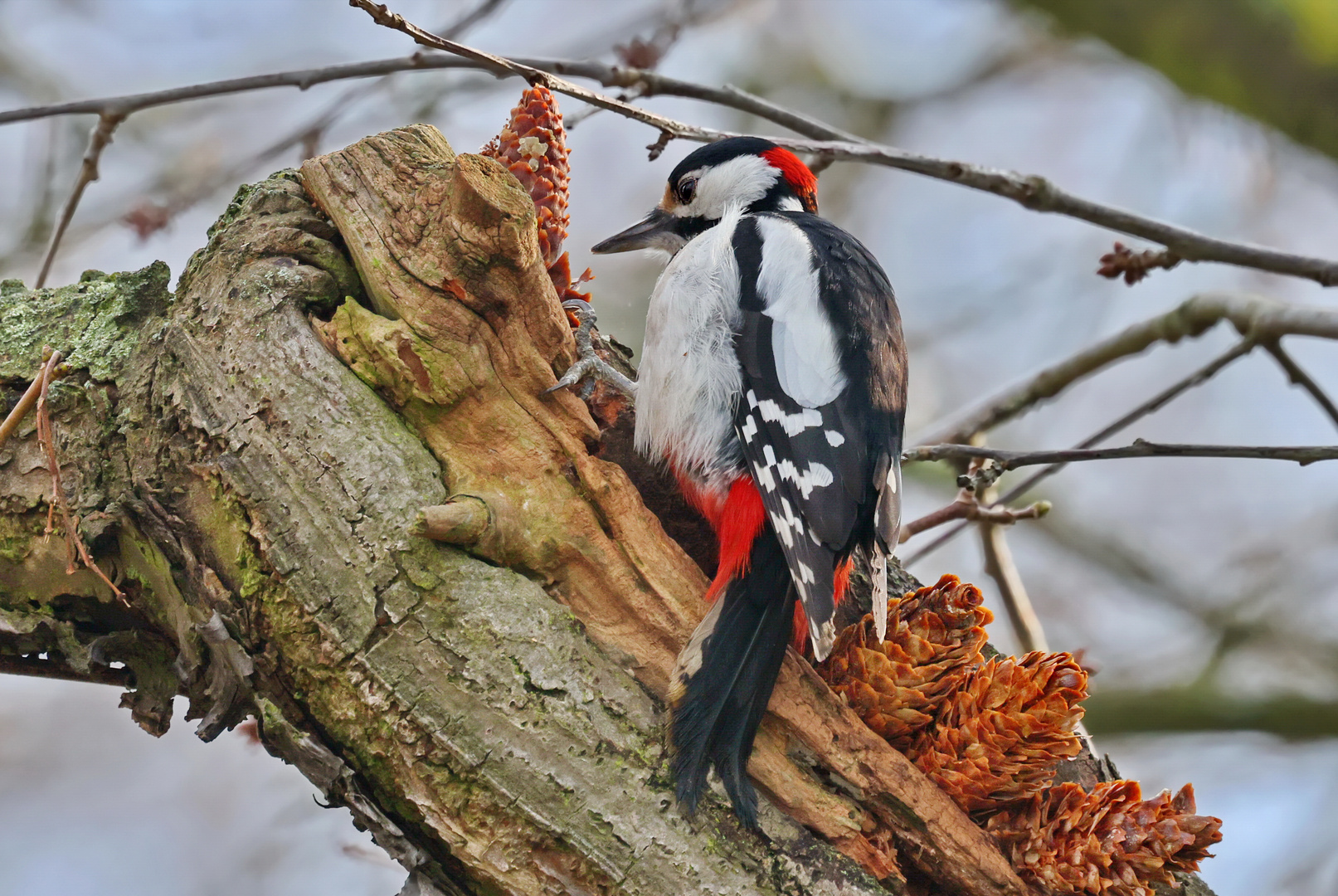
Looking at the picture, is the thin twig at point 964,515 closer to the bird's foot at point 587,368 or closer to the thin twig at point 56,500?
the bird's foot at point 587,368

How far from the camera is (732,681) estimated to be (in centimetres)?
164

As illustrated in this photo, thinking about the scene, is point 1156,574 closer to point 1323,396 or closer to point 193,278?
point 1323,396

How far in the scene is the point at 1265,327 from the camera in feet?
8.02

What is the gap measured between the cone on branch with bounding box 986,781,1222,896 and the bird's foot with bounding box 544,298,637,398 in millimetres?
1085

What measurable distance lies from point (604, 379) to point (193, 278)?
31.8 inches

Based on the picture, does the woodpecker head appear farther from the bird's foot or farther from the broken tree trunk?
the broken tree trunk

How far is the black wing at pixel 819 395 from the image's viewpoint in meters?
1.89

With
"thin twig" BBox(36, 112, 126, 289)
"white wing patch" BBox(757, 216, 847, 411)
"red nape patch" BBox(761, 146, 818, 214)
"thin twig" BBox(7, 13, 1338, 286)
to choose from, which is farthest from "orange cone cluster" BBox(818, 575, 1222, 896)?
"thin twig" BBox(36, 112, 126, 289)

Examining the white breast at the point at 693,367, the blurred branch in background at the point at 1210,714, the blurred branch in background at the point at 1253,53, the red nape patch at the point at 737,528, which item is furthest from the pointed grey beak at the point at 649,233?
the blurred branch in background at the point at 1253,53

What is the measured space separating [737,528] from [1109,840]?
797 mm

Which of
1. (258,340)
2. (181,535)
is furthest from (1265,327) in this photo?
(181,535)

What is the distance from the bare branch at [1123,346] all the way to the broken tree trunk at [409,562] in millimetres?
1425

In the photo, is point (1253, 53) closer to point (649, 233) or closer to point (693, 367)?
point (649, 233)

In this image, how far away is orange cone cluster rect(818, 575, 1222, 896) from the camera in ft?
5.41
